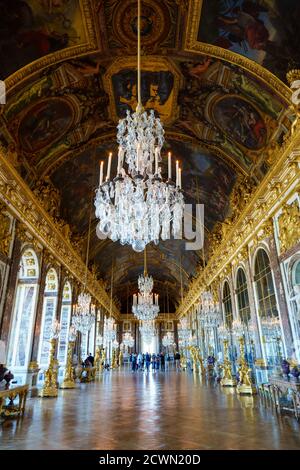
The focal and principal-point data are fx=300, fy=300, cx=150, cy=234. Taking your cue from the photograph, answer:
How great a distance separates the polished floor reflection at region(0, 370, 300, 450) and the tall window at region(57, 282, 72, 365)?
8107mm

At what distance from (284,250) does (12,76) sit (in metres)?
8.61

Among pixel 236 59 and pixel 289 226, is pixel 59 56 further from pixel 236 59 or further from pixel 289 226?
pixel 289 226

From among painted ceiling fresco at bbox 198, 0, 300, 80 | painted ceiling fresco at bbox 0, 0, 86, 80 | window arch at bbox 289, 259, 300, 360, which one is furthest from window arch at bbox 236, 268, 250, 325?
painted ceiling fresco at bbox 0, 0, 86, 80

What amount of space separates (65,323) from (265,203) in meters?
11.6

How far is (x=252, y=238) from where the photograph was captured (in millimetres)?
11172

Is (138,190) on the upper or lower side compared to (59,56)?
lower

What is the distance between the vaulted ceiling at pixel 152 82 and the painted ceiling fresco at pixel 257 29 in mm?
24

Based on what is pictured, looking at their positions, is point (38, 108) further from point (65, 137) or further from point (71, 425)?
point (71, 425)

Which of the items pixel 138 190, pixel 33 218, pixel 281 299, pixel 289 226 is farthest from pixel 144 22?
pixel 281 299

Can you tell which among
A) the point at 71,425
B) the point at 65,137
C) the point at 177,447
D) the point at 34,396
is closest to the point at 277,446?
the point at 177,447

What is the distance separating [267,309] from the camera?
31.8ft

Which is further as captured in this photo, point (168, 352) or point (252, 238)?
point (168, 352)

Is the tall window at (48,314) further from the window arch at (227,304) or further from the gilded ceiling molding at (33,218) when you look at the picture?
the window arch at (227,304)

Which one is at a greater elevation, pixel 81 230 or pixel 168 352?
pixel 81 230
